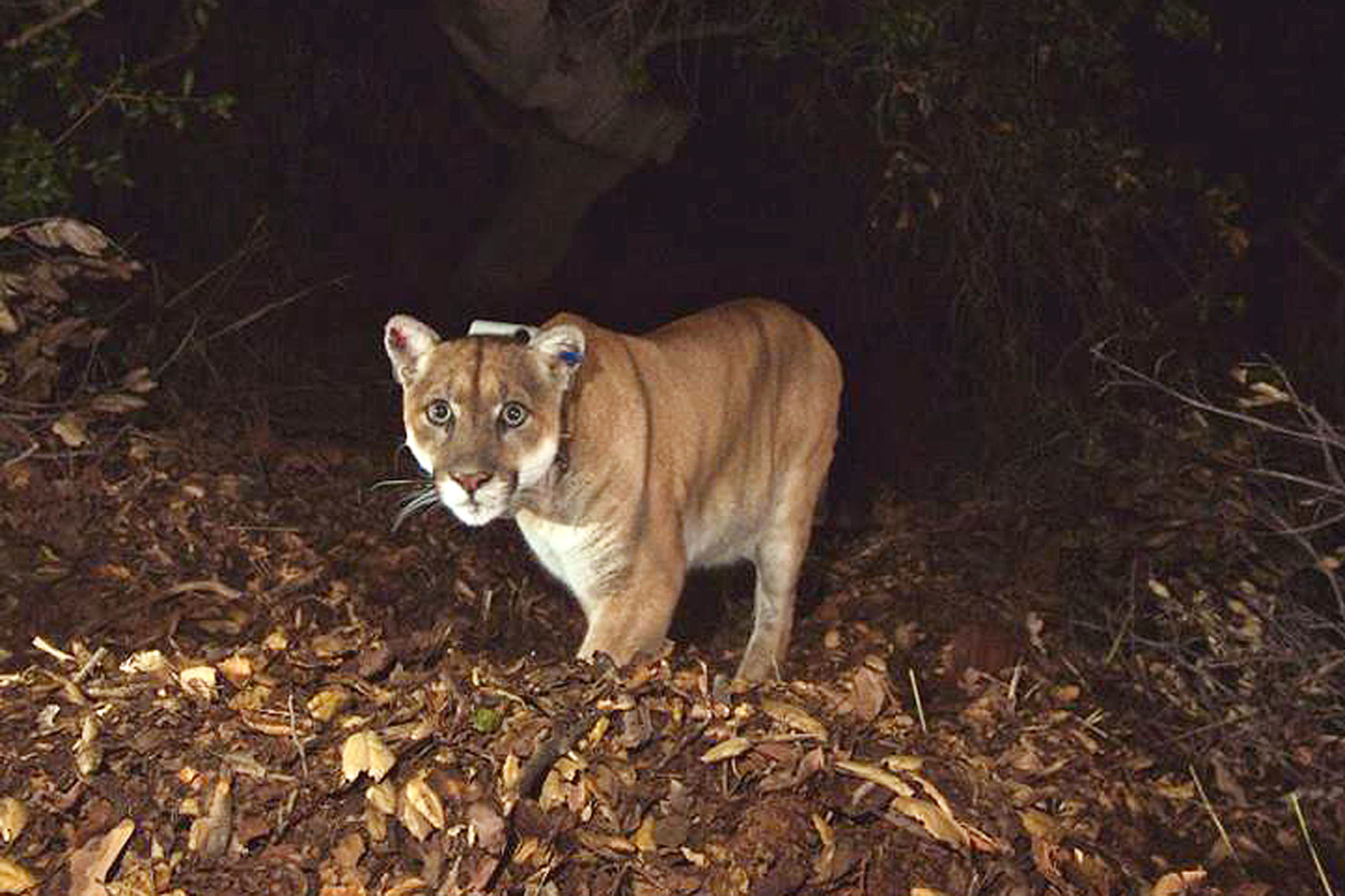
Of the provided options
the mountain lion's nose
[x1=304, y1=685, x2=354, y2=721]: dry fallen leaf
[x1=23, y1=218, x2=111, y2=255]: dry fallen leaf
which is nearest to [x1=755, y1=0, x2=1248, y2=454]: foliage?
the mountain lion's nose

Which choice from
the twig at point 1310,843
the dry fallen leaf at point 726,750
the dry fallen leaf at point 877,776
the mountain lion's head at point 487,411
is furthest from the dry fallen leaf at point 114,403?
the twig at point 1310,843

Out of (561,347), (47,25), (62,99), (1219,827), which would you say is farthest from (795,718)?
(62,99)

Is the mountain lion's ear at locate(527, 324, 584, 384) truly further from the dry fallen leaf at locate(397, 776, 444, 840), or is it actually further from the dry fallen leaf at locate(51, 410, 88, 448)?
the dry fallen leaf at locate(397, 776, 444, 840)

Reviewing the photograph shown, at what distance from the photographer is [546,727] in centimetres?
405

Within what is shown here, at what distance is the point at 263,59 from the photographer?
9.83 metres

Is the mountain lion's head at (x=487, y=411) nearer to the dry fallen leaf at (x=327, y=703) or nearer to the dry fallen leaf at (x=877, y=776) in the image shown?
the dry fallen leaf at (x=327, y=703)

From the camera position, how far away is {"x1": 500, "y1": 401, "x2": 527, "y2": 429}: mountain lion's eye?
5539 mm

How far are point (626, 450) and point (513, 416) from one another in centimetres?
54

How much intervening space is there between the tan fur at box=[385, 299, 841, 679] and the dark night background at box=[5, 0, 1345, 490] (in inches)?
53.1

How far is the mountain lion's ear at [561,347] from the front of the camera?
18.3 ft

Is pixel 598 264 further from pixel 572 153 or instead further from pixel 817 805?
pixel 817 805

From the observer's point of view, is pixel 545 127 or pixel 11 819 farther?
pixel 545 127

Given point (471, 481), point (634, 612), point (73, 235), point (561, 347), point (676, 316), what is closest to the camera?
point (73, 235)

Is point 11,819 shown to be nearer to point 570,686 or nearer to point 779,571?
point 570,686
